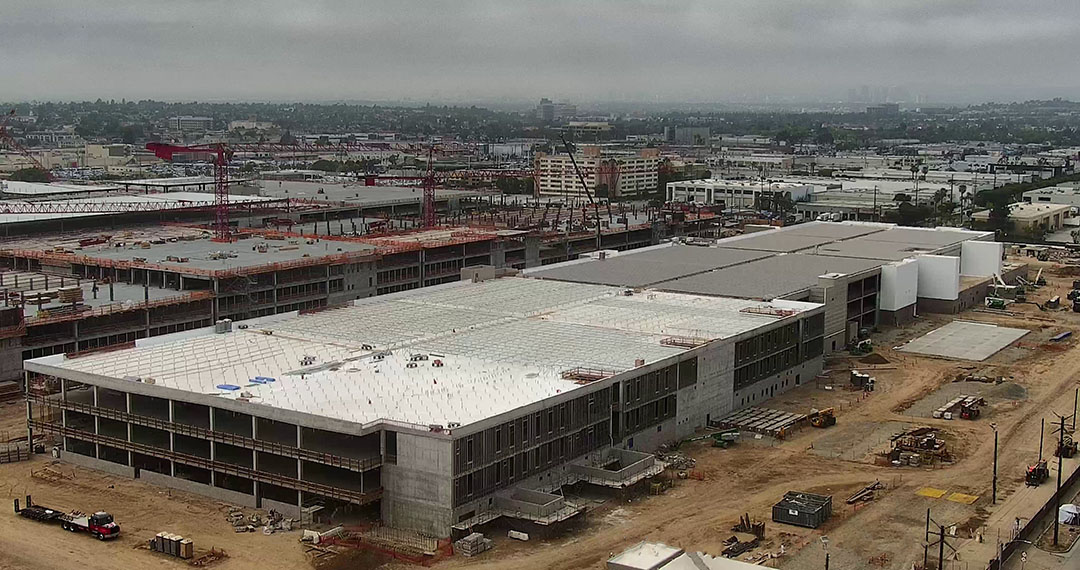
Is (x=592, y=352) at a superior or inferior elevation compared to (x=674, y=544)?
superior

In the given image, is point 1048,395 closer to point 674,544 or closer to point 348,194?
point 674,544

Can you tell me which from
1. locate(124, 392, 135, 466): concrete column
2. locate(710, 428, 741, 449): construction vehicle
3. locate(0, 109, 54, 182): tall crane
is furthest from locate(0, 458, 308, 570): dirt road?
locate(0, 109, 54, 182): tall crane

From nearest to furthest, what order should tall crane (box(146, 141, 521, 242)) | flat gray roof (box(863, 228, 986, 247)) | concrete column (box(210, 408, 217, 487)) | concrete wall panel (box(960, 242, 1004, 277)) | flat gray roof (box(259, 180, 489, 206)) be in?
concrete column (box(210, 408, 217, 487)) < tall crane (box(146, 141, 521, 242)) < concrete wall panel (box(960, 242, 1004, 277)) < flat gray roof (box(863, 228, 986, 247)) < flat gray roof (box(259, 180, 489, 206))

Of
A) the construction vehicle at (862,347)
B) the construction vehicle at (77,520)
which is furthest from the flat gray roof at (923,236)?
the construction vehicle at (77,520)

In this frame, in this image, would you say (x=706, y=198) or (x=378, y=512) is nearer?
(x=378, y=512)

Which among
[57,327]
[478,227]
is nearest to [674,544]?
[57,327]

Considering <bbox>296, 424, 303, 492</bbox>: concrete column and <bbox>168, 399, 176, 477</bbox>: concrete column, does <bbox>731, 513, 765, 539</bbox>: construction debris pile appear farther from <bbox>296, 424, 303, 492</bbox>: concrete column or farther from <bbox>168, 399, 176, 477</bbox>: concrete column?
<bbox>168, 399, 176, 477</bbox>: concrete column

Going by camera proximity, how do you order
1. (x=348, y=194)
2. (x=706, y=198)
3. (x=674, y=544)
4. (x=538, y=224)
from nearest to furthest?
(x=674, y=544)
(x=538, y=224)
(x=348, y=194)
(x=706, y=198)

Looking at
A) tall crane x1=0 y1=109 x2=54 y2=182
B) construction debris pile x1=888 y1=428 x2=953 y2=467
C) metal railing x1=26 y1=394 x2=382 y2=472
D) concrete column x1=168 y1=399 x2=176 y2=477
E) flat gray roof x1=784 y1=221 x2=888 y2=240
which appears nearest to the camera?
metal railing x1=26 y1=394 x2=382 y2=472
